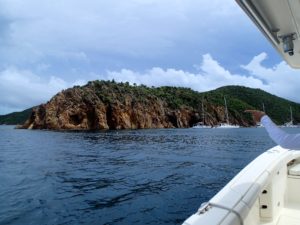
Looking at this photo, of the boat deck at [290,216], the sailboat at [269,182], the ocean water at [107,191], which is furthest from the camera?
the ocean water at [107,191]

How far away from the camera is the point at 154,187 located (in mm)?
13797

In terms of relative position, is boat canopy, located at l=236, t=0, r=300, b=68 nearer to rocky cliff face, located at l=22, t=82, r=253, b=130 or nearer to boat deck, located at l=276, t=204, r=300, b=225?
boat deck, located at l=276, t=204, r=300, b=225

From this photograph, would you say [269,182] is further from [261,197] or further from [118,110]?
[118,110]

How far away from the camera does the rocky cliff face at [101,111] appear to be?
99250 mm

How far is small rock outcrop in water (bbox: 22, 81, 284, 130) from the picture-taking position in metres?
99.6

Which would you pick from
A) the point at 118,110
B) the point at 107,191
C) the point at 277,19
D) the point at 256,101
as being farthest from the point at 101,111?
the point at 277,19

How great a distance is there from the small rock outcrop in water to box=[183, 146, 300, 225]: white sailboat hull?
94264mm

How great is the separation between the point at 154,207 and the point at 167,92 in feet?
451

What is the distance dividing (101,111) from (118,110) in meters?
5.61

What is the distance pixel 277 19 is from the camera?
2918 millimetres

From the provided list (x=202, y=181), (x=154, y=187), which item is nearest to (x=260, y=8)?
(x=154, y=187)

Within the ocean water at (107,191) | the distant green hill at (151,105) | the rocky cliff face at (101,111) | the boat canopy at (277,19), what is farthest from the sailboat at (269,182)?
the rocky cliff face at (101,111)

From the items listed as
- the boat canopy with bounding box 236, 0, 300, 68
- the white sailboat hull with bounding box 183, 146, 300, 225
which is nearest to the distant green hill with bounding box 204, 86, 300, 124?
the white sailboat hull with bounding box 183, 146, 300, 225

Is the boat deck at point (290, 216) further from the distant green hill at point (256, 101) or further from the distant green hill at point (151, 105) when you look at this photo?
the distant green hill at point (256, 101)
